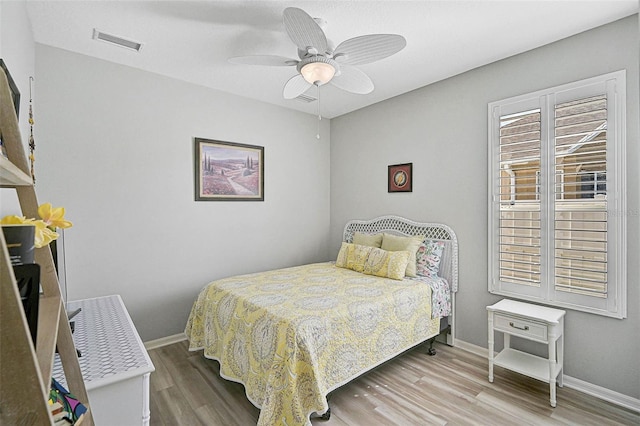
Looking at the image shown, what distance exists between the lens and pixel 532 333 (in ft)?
8.04

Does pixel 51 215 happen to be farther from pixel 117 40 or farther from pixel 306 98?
pixel 306 98

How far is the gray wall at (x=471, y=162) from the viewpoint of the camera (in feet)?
7.63

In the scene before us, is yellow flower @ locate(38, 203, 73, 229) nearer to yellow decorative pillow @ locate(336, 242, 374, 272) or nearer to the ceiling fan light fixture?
the ceiling fan light fixture

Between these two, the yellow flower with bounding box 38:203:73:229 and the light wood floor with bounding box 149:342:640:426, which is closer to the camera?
the yellow flower with bounding box 38:203:73:229

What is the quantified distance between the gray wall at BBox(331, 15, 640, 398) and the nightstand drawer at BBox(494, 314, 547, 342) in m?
0.38

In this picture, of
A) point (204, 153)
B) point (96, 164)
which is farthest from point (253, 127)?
point (96, 164)

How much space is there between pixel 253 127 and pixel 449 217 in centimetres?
252

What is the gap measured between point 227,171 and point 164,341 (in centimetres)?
194

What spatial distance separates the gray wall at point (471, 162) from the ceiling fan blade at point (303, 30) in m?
1.85

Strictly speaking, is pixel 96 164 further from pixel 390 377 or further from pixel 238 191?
pixel 390 377

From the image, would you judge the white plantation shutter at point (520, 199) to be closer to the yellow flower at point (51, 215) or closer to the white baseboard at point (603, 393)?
the white baseboard at point (603, 393)

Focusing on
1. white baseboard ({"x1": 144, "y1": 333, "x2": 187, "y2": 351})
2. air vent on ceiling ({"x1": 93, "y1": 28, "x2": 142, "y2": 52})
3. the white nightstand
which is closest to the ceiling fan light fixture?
air vent on ceiling ({"x1": 93, "y1": 28, "x2": 142, "y2": 52})

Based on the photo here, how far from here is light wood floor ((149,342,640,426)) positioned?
218 cm

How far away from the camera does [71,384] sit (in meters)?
0.97
